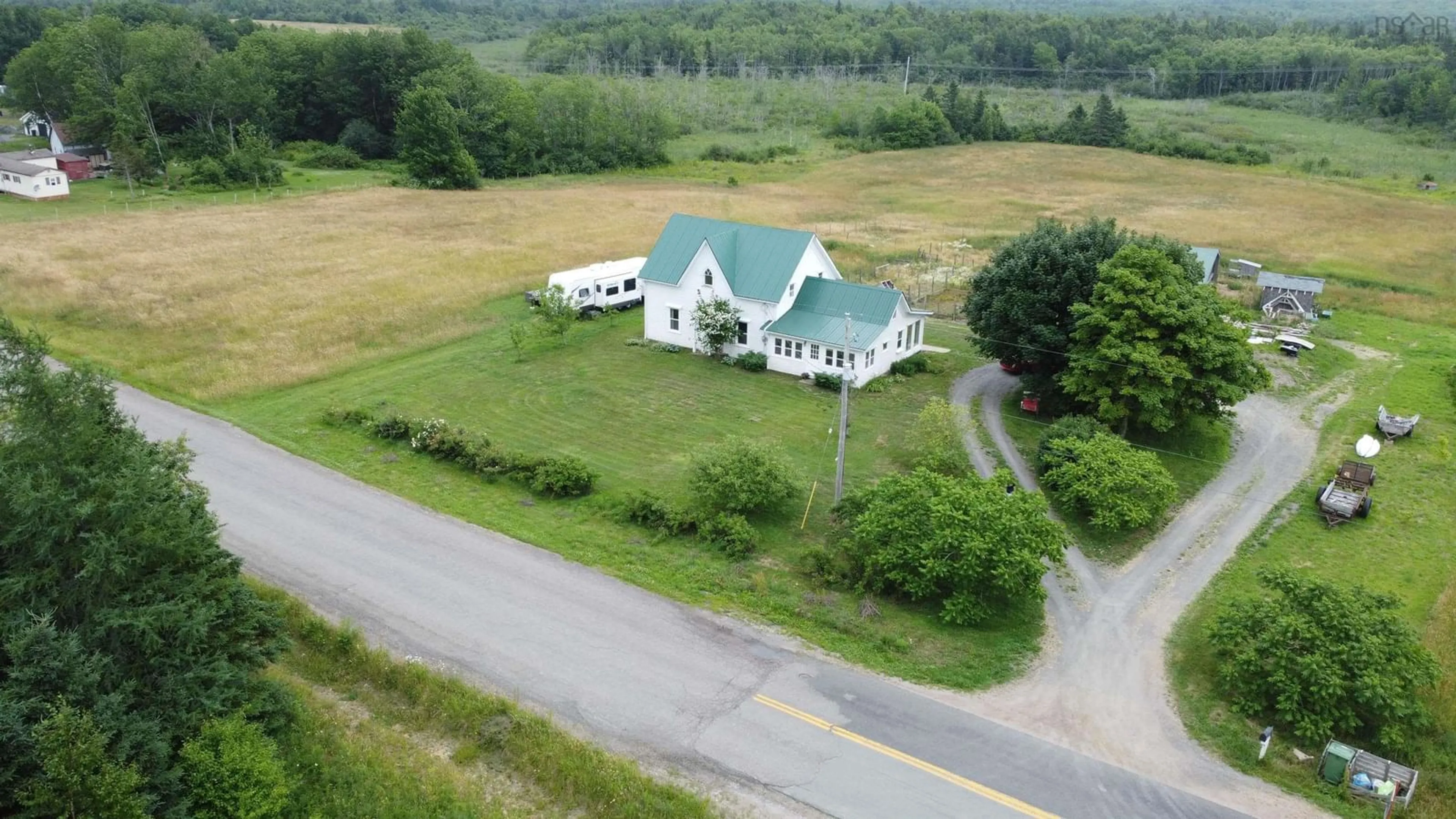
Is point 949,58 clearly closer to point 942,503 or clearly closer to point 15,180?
point 15,180

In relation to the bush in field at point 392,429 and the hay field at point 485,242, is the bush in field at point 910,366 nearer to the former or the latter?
the hay field at point 485,242

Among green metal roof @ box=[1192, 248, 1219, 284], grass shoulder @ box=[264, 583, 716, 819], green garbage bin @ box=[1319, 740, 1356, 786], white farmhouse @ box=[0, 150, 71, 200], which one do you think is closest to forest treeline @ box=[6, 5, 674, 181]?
white farmhouse @ box=[0, 150, 71, 200]

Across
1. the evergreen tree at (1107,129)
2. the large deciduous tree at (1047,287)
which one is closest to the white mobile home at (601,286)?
the large deciduous tree at (1047,287)

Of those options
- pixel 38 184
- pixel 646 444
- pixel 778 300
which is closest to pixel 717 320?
pixel 778 300

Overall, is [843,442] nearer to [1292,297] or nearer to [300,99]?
[1292,297]

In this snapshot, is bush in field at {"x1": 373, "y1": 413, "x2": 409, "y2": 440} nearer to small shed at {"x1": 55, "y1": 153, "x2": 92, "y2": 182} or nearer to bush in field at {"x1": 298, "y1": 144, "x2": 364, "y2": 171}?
Answer: small shed at {"x1": 55, "y1": 153, "x2": 92, "y2": 182}

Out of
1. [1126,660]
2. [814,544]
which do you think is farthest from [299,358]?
[1126,660]
